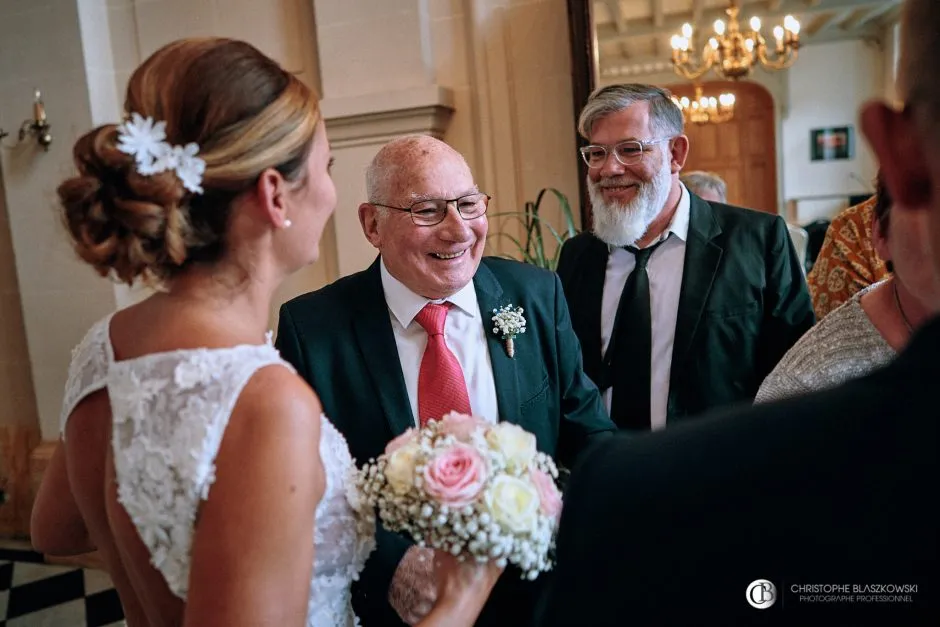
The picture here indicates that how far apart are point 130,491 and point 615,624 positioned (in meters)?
0.81

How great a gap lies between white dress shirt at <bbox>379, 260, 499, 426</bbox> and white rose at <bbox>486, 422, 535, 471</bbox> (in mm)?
711

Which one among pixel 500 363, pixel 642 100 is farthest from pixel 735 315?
pixel 500 363

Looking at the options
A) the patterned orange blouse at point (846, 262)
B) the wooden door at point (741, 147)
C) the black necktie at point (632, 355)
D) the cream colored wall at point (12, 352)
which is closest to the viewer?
the patterned orange blouse at point (846, 262)

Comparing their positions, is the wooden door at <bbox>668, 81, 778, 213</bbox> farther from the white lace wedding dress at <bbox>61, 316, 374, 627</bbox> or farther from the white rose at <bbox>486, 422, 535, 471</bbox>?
the white lace wedding dress at <bbox>61, 316, 374, 627</bbox>

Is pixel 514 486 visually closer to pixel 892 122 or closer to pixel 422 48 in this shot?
pixel 892 122

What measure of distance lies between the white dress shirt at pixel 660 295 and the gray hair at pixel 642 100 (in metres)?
0.23

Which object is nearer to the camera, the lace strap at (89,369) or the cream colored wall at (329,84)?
the lace strap at (89,369)

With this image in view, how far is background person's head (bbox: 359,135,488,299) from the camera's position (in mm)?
1995

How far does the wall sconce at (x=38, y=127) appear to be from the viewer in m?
4.25

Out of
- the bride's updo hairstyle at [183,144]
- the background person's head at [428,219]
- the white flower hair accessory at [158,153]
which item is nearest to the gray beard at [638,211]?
the background person's head at [428,219]

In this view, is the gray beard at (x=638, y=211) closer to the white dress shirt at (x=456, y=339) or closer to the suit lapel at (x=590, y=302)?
the suit lapel at (x=590, y=302)

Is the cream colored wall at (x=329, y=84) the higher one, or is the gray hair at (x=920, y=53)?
the cream colored wall at (x=329, y=84)

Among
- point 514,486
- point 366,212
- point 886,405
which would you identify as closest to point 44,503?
point 514,486

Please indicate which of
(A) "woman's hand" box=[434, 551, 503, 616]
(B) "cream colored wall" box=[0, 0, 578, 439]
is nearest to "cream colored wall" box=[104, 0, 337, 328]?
(B) "cream colored wall" box=[0, 0, 578, 439]
